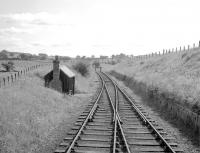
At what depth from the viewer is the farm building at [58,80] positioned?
24.4 m

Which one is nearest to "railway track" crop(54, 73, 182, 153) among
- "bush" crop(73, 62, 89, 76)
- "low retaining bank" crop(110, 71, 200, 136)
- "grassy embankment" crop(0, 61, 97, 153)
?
"grassy embankment" crop(0, 61, 97, 153)

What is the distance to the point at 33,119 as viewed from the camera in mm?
13570

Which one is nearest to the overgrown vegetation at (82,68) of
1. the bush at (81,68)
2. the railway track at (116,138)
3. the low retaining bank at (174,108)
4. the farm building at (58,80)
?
the bush at (81,68)

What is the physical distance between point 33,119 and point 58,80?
38.1 ft

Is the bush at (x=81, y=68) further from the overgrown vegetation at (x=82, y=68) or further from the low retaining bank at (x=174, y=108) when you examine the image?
the low retaining bank at (x=174, y=108)

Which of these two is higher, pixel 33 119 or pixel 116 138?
Answer: pixel 33 119

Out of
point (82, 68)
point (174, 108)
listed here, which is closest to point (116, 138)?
point (174, 108)

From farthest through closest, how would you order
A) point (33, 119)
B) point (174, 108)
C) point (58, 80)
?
point (58, 80)
point (174, 108)
point (33, 119)

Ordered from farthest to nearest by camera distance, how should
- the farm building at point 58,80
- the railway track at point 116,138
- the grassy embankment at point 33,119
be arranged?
the farm building at point 58,80 < the grassy embankment at point 33,119 < the railway track at point 116,138

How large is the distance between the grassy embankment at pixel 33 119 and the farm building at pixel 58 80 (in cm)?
437

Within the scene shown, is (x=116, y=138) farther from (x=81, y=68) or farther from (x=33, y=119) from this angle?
(x=81, y=68)

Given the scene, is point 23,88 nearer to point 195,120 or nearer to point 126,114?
point 126,114

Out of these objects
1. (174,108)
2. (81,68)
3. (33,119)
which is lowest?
(33,119)

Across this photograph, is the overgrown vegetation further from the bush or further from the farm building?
the farm building
